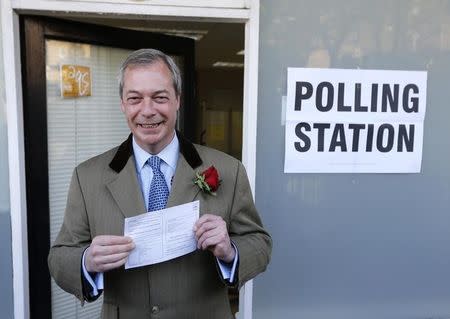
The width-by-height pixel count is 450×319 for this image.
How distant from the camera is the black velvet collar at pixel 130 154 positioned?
4.95 feet

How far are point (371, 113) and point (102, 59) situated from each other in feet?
5.58

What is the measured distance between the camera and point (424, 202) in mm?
2844

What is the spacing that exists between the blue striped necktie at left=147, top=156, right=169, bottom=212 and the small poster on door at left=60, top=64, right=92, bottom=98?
1.33 m

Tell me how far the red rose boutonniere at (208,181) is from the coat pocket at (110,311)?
52cm

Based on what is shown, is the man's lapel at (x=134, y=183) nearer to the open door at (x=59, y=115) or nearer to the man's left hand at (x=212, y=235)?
the man's left hand at (x=212, y=235)

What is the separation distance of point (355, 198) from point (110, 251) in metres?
1.90

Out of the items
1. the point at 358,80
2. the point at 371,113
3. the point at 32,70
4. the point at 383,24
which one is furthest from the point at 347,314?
the point at 32,70

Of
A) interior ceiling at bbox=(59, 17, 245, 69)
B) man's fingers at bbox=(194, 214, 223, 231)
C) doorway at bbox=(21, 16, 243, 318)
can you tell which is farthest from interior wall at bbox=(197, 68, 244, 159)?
man's fingers at bbox=(194, 214, 223, 231)

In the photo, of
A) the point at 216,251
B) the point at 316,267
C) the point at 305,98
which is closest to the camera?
the point at 216,251

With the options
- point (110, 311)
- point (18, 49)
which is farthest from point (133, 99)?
point (18, 49)

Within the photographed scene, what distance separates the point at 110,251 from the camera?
1.28 m

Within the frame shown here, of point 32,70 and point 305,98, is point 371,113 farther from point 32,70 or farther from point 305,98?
point 32,70

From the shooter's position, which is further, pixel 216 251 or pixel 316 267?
pixel 316 267

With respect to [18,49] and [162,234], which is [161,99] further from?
[18,49]
